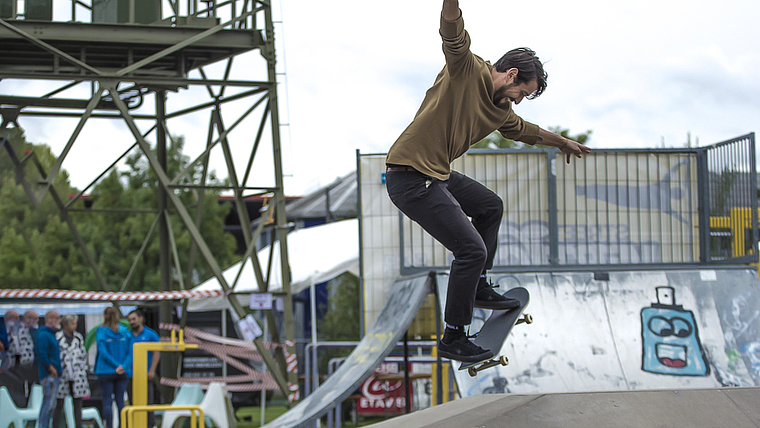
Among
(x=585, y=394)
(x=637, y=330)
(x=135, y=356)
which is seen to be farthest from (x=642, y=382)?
(x=135, y=356)

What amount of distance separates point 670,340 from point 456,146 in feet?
17.9

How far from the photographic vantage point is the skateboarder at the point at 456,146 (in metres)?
4.56

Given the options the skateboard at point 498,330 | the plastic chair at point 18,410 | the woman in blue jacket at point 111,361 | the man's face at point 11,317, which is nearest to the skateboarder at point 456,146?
the skateboard at point 498,330

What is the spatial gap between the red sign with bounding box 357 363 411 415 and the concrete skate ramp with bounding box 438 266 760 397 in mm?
4857

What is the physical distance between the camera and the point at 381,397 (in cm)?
1391

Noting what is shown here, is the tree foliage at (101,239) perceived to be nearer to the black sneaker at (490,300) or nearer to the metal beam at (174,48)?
the metal beam at (174,48)

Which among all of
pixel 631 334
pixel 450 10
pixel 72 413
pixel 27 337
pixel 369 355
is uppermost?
pixel 450 10

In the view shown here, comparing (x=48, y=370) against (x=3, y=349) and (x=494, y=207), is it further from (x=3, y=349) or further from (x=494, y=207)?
(x=494, y=207)

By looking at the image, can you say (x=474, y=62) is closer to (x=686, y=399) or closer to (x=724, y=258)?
(x=686, y=399)

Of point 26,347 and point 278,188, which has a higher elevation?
point 278,188

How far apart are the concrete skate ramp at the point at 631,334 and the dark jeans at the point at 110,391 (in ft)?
15.8

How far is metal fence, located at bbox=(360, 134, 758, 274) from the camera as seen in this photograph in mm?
10641

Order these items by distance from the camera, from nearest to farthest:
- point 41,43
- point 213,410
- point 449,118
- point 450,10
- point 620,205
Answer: point 450,10, point 449,118, point 213,410, point 620,205, point 41,43

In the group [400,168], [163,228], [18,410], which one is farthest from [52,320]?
[400,168]
